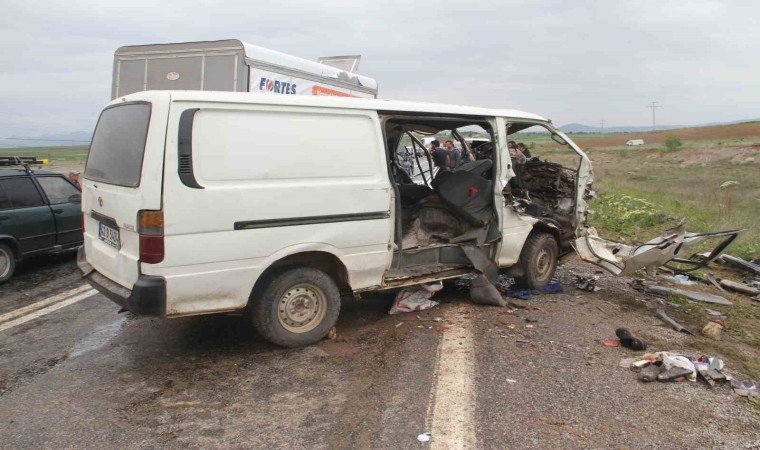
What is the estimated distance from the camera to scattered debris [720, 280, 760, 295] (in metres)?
6.86

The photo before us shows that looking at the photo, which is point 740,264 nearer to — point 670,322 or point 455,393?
point 670,322

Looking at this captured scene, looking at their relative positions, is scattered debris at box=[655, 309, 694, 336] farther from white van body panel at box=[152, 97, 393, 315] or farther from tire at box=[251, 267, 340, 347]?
tire at box=[251, 267, 340, 347]

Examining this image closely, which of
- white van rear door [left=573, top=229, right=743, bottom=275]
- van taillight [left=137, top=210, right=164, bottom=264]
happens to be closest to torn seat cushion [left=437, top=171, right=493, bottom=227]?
white van rear door [left=573, top=229, right=743, bottom=275]

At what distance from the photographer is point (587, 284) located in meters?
6.68

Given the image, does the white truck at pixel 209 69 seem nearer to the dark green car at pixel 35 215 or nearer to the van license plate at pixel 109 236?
the dark green car at pixel 35 215

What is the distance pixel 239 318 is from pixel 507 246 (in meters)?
2.91

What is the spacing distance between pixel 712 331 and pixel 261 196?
14.0 feet

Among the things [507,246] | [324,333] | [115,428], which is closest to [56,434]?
[115,428]

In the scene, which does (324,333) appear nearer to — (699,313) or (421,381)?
(421,381)

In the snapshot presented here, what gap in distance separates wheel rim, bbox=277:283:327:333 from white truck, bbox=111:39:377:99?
3842 mm

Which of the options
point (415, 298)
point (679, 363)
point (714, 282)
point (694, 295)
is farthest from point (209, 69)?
point (714, 282)

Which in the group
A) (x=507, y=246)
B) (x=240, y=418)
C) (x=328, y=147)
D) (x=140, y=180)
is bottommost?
(x=240, y=418)

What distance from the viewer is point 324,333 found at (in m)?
4.60

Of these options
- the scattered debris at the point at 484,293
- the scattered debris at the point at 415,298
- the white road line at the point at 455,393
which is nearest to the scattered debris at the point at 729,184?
the scattered debris at the point at 484,293
